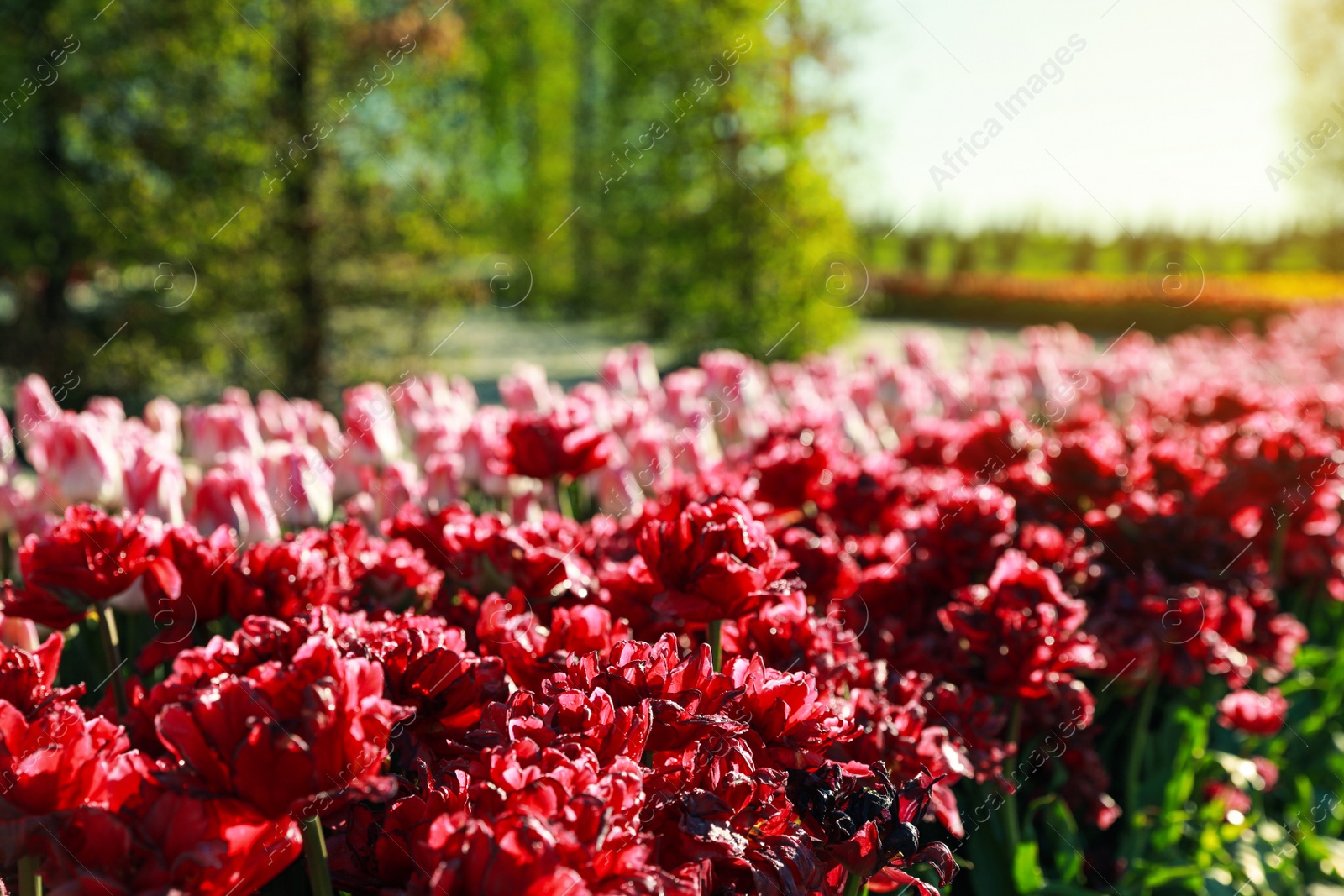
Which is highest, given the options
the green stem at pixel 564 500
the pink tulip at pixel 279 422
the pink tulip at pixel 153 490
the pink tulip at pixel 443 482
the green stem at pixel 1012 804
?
the pink tulip at pixel 153 490

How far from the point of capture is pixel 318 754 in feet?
2.61

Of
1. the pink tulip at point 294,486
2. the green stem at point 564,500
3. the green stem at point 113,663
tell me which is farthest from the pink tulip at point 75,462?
the green stem at point 564,500

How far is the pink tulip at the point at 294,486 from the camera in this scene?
85.5 inches

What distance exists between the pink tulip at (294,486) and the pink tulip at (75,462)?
32 cm

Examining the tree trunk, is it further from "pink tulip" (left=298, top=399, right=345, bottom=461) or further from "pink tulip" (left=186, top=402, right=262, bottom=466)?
"pink tulip" (left=186, top=402, right=262, bottom=466)

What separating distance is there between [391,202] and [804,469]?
8.13m

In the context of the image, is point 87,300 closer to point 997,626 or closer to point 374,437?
point 374,437

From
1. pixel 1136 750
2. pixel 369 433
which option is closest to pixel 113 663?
pixel 369 433

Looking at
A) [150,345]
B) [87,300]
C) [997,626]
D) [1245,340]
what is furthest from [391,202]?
[997,626]

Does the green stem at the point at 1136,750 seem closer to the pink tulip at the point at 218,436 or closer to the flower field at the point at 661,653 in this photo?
the flower field at the point at 661,653

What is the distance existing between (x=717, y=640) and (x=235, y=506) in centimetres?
110

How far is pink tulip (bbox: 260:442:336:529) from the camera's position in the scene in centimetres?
217

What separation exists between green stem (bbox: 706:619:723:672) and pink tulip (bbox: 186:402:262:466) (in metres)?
1.66

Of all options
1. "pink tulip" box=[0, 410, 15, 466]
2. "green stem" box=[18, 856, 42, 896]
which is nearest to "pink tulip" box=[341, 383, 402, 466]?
"pink tulip" box=[0, 410, 15, 466]
